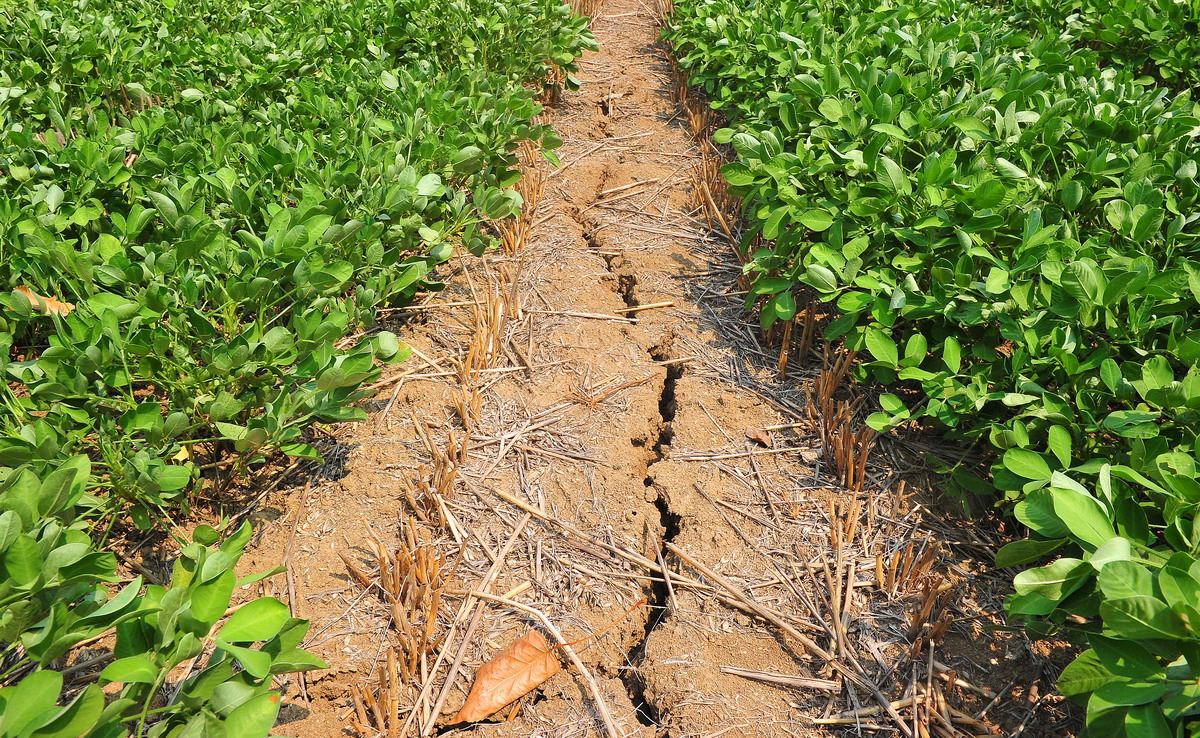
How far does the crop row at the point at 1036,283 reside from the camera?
1399 mm

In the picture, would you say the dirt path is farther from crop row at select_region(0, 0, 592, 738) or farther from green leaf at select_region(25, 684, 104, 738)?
green leaf at select_region(25, 684, 104, 738)

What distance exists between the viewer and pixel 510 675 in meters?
1.79

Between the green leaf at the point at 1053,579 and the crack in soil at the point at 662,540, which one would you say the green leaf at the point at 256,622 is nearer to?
the crack in soil at the point at 662,540

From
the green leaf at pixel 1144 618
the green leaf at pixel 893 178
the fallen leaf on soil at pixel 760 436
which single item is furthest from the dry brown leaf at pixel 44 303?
the green leaf at pixel 1144 618

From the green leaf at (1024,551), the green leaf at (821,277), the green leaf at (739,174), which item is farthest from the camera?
the green leaf at (739,174)

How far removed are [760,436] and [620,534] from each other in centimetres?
58

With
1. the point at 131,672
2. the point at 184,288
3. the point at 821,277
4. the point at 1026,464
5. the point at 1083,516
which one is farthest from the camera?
the point at 821,277

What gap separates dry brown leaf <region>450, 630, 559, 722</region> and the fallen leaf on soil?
93 cm

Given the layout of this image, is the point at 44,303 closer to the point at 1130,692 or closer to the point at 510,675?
the point at 510,675

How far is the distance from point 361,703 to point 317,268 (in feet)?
3.62

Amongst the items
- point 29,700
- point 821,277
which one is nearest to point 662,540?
point 821,277

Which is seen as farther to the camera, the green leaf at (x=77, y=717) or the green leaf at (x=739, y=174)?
the green leaf at (x=739, y=174)

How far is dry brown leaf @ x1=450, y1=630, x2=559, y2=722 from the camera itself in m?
1.74

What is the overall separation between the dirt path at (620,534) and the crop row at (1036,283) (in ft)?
0.87
